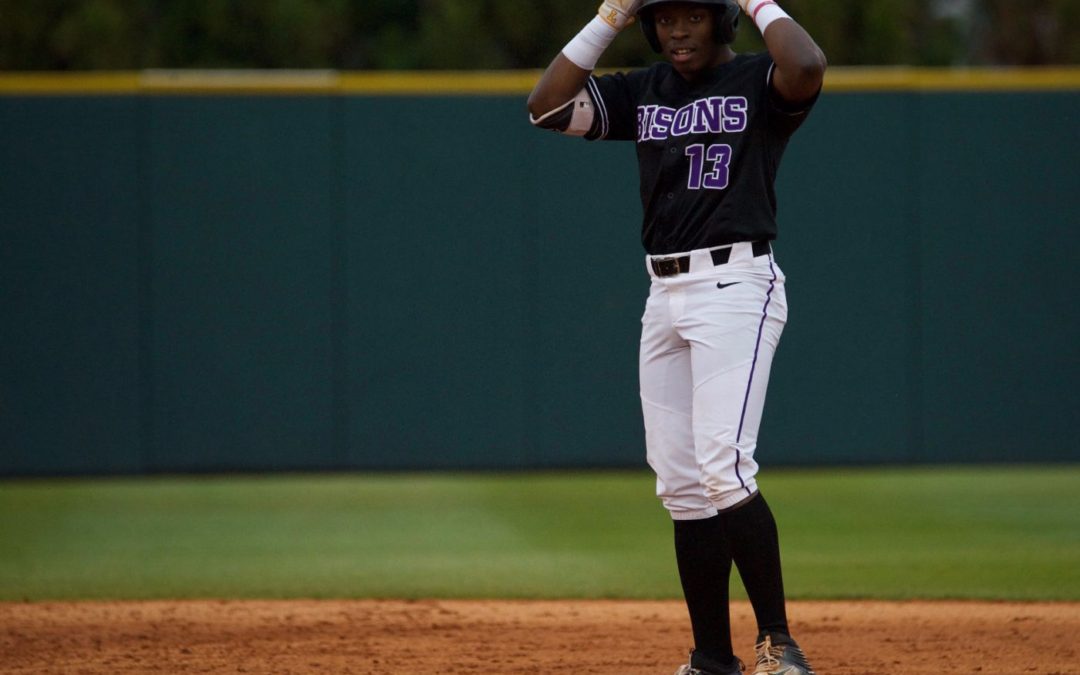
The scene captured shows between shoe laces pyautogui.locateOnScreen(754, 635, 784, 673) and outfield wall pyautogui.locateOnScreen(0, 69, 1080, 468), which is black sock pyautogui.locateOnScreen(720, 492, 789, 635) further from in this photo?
outfield wall pyautogui.locateOnScreen(0, 69, 1080, 468)

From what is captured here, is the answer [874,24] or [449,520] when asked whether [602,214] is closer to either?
[449,520]

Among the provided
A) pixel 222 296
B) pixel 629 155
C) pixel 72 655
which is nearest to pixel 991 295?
pixel 629 155

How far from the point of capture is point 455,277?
8836 mm

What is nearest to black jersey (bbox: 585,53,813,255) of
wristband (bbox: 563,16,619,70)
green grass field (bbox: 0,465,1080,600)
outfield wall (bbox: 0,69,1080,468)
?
wristband (bbox: 563,16,619,70)

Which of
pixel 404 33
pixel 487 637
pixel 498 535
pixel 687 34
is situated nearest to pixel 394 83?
pixel 498 535

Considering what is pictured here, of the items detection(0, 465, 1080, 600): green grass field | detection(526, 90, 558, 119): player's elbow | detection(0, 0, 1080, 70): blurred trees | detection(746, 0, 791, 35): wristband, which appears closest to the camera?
detection(746, 0, 791, 35): wristband

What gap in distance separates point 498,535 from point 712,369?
3382 mm

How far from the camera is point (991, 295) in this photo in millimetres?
8891

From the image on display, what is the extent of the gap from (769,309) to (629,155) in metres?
5.10

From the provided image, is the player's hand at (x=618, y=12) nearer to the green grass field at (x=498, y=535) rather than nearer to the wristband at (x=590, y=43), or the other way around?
the wristband at (x=590, y=43)

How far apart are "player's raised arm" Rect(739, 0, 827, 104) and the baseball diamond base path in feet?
5.41

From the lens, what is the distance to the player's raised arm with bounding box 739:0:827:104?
3.61 meters

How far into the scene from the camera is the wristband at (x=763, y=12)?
147 inches

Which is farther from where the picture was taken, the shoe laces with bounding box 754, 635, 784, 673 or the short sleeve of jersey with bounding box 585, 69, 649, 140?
the short sleeve of jersey with bounding box 585, 69, 649, 140
